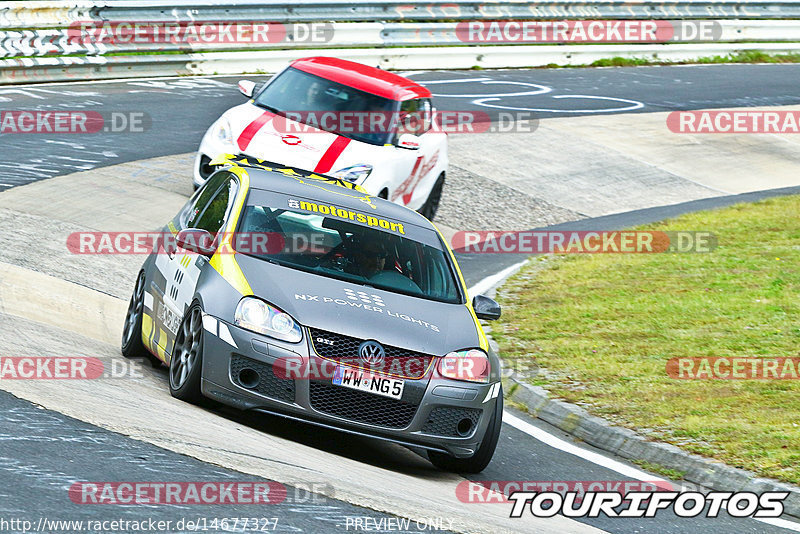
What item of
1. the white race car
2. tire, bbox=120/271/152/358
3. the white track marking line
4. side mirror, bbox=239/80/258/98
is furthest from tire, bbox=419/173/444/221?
tire, bbox=120/271/152/358

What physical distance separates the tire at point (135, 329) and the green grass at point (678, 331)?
316 centimetres

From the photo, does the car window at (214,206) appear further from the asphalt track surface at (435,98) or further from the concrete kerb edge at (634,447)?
the asphalt track surface at (435,98)

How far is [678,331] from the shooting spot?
11.4 meters

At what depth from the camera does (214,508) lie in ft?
18.3

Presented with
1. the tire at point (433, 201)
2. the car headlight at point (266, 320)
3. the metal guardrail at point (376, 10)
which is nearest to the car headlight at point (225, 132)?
the tire at point (433, 201)

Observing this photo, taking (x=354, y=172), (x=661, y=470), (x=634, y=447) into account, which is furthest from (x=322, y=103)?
(x=661, y=470)

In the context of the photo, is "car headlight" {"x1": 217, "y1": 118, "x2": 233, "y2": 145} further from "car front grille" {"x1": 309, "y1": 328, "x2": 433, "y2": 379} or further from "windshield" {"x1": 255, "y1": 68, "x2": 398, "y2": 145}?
"car front grille" {"x1": 309, "y1": 328, "x2": 433, "y2": 379}

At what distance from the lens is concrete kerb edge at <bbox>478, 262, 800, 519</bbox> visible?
7.75 meters

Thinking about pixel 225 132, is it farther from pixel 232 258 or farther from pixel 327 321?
pixel 327 321

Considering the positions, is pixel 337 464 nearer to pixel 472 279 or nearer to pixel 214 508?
pixel 214 508

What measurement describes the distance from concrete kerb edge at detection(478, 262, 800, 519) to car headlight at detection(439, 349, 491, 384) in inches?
61.0

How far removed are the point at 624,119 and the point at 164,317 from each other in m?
16.0

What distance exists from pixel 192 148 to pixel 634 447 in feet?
32.7

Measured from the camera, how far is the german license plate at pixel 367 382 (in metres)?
7.11
